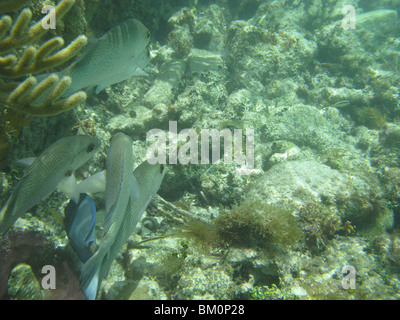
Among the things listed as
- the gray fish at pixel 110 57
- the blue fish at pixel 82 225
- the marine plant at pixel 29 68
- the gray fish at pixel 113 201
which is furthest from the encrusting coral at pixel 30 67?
the blue fish at pixel 82 225

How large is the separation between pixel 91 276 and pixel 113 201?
0.56 m

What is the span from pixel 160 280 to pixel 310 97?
8.33 meters

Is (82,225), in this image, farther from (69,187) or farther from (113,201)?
(113,201)

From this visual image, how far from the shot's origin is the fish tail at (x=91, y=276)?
141cm

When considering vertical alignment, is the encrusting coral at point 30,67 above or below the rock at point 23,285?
above

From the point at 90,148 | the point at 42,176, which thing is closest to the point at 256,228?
the point at 90,148

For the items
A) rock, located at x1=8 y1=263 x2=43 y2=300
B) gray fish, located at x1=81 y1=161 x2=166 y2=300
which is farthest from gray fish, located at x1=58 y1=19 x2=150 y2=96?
rock, located at x1=8 y1=263 x2=43 y2=300

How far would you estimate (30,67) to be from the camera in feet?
6.70

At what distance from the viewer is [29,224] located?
7.95ft

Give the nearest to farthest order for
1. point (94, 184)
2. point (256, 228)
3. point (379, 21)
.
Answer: point (94, 184) < point (256, 228) < point (379, 21)

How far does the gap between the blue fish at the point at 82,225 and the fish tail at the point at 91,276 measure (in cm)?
51

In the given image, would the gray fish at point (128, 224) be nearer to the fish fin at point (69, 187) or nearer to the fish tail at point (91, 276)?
the fish tail at point (91, 276)

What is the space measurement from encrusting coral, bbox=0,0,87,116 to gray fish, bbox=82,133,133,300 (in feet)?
2.63

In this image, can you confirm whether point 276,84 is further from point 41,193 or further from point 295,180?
point 41,193
